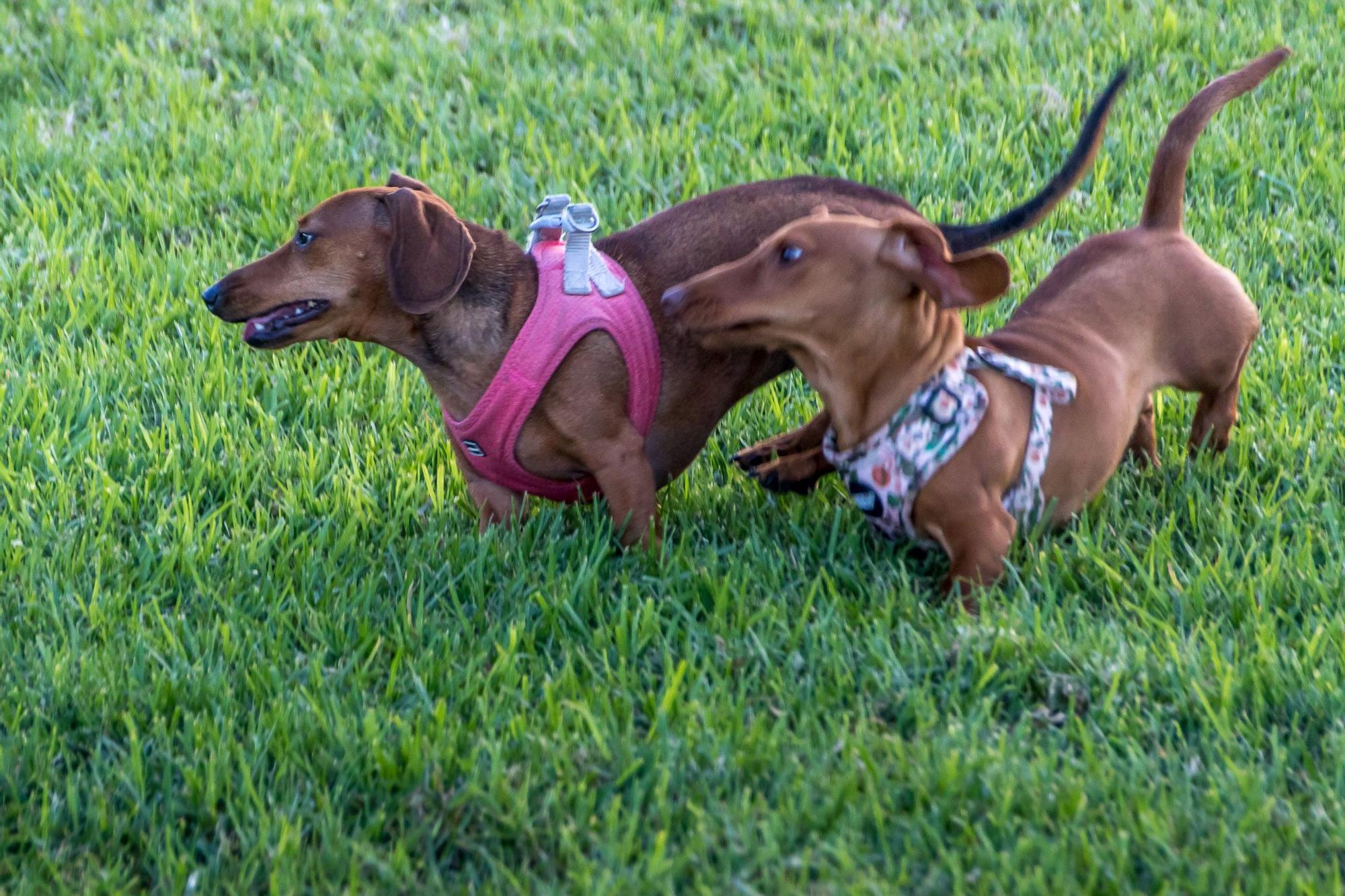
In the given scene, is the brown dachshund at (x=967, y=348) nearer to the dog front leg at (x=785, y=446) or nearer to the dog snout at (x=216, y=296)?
the dog front leg at (x=785, y=446)

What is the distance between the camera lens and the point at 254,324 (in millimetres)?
3547

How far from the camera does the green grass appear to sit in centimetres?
269

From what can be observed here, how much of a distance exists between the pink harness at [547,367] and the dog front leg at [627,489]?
0.13 m

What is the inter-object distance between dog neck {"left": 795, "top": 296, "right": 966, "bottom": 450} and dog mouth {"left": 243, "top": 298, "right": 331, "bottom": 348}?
1.22m

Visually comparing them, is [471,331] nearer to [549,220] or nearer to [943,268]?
[549,220]

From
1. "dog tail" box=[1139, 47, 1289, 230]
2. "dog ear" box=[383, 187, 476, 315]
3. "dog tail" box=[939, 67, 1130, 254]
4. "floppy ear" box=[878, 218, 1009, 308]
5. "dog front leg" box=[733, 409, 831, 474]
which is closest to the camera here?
"floppy ear" box=[878, 218, 1009, 308]

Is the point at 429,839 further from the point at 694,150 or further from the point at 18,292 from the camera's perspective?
the point at 694,150

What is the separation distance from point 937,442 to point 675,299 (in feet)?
2.37

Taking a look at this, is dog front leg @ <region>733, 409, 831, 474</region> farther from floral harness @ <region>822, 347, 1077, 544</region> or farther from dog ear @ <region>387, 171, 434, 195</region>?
Result: dog ear @ <region>387, 171, 434, 195</region>

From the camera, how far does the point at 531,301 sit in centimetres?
376

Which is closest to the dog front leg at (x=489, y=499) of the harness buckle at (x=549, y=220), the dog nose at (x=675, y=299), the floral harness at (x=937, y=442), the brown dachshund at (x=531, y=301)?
the brown dachshund at (x=531, y=301)

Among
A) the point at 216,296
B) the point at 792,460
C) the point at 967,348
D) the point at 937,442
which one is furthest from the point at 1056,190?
the point at 216,296

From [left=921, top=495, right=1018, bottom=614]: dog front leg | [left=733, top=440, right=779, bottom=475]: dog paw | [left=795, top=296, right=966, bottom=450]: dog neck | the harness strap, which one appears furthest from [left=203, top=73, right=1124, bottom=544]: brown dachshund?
[left=921, top=495, right=1018, bottom=614]: dog front leg

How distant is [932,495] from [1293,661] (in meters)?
0.88
